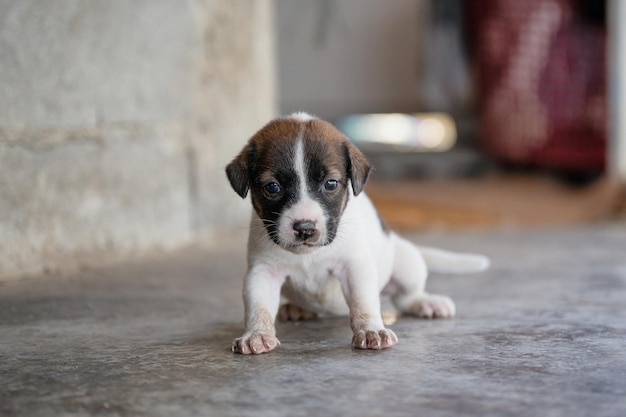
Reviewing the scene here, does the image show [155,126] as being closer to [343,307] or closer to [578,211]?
[343,307]

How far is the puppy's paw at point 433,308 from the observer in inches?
137

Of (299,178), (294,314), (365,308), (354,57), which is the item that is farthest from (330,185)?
(354,57)

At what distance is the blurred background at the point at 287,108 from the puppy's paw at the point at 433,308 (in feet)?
6.56

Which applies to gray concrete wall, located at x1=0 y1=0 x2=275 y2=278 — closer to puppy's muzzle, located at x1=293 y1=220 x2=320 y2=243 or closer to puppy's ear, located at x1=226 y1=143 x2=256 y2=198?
puppy's ear, located at x1=226 y1=143 x2=256 y2=198

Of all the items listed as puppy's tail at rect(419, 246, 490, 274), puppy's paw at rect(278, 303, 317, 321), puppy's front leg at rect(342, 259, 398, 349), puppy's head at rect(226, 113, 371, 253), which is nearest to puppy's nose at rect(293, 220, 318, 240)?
puppy's head at rect(226, 113, 371, 253)

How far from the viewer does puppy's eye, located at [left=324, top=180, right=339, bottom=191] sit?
293 cm

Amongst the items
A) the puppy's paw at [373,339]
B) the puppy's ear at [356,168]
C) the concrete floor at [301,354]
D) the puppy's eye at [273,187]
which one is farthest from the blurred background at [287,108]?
the puppy's paw at [373,339]

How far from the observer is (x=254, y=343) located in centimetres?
283

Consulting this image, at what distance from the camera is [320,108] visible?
10.1 meters

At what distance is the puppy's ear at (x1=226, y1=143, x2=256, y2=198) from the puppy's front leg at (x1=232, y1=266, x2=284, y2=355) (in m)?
0.28

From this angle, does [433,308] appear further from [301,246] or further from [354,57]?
[354,57]

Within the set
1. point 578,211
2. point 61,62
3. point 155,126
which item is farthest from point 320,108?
point 61,62

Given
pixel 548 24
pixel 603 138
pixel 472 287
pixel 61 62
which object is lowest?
pixel 472 287

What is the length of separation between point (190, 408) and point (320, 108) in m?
8.00
